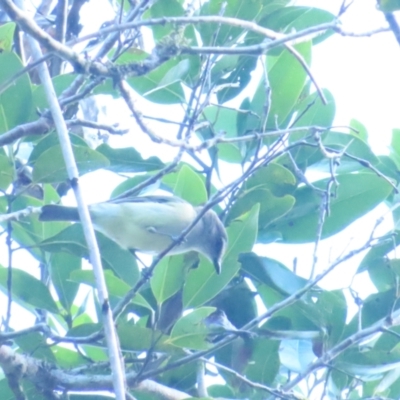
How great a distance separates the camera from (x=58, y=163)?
3354 millimetres

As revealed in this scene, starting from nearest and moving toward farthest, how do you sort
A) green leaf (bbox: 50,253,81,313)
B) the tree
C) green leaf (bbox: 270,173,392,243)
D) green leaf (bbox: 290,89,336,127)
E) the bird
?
the tree → green leaf (bbox: 50,253,81,313) → green leaf (bbox: 270,173,392,243) → green leaf (bbox: 290,89,336,127) → the bird

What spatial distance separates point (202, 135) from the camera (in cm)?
425

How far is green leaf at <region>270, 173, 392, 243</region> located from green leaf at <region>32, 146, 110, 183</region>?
3.40 feet

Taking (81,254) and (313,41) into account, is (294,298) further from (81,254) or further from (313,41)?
(313,41)

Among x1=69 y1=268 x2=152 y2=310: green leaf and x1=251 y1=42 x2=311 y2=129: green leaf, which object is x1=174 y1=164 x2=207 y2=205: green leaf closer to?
x1=251 y1=42 x2=311 y2=129: green leaf

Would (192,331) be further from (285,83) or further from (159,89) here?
(285,83)

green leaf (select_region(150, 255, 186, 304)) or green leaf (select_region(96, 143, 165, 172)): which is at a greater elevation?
green leaf (select_region(96, 143, 165, 172))

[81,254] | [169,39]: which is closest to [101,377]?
[81,254]

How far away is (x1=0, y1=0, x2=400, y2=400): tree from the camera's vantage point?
9.50 ft

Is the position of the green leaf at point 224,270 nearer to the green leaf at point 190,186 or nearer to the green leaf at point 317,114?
the green leaf at point 190,186

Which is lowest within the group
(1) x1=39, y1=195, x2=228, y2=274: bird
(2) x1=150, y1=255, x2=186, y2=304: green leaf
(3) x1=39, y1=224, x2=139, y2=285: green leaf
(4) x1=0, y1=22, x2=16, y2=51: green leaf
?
(1) x1=39, y1=195, x2=228, y2=274: bird

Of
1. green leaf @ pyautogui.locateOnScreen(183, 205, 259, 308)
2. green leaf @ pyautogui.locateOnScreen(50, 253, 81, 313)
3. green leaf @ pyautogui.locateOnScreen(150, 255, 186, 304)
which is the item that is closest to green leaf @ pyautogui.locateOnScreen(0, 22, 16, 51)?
green leaf @ pyautogui.locateOnScreen(50, 253, 81, 313)

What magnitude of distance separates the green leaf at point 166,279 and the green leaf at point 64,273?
1.30 ft

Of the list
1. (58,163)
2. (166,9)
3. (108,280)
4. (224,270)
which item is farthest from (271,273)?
(166,9)
